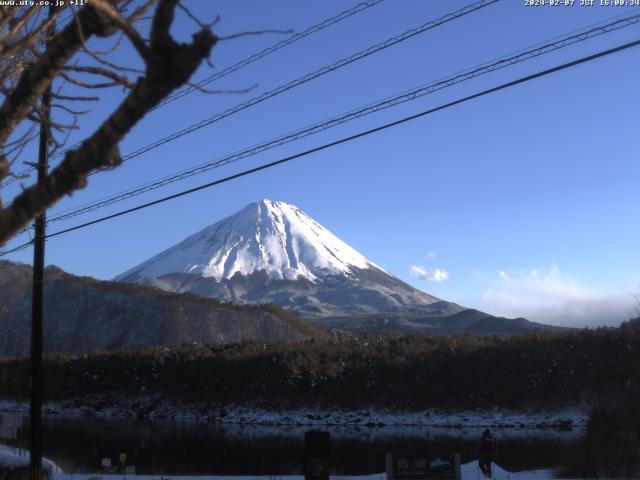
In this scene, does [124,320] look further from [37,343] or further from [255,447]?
[37,343]

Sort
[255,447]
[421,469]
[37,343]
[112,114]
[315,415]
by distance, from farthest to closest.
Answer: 1. [315,415]
2. [255,447]
3. [37,343]
4. [421,469]
5. [112,114]

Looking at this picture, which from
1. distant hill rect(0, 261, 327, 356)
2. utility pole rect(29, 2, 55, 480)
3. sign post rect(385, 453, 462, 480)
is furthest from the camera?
distant hill rect(0, 261, 327, 356)

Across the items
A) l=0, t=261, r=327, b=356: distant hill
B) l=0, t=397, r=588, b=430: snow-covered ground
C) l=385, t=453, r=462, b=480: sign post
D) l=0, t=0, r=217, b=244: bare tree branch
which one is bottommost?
l=0, t=397, r=588, b=430: snow-covered ground

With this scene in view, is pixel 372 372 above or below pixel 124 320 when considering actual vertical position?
below

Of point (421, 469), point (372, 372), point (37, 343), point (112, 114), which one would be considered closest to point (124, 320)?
point (372, 372)

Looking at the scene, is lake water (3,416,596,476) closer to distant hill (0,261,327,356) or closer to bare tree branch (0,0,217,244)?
bare tree branch (0,0,217,244)

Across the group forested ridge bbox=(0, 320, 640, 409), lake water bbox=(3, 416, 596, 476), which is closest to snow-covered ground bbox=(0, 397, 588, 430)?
forested ridge bbox=(0, 320, 640, 409)

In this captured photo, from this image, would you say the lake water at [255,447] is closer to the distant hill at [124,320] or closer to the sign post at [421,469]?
the sign post at [421,469]
